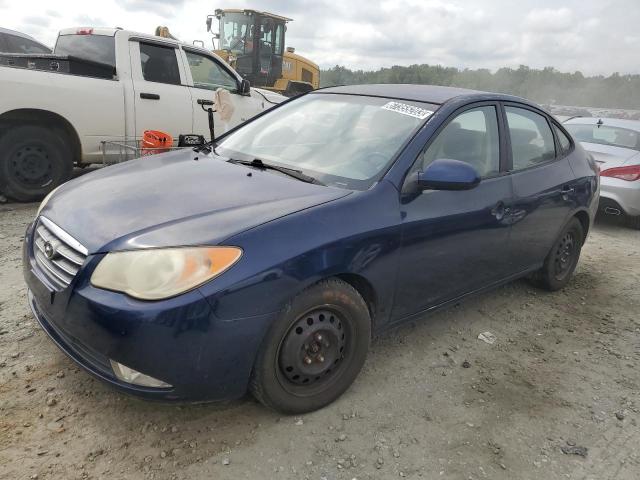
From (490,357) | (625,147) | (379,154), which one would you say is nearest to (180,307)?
(379,154)

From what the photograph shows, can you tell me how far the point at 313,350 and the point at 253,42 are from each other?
11713 mm

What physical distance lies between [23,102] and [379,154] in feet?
13.9

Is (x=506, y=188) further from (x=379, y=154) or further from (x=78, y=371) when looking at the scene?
(x=78, y=371)

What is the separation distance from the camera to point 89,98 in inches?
227

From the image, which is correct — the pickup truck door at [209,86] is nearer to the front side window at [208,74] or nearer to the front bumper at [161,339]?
the front side window at [208,74]

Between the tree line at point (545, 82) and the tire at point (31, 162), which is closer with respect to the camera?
the tire at point (31, 162)

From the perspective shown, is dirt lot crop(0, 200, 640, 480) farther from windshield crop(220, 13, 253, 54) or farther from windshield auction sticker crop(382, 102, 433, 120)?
windshield crop(220, 13, 253, 54)

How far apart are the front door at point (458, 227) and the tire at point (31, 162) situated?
14.7 ft

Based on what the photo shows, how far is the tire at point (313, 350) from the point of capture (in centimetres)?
228

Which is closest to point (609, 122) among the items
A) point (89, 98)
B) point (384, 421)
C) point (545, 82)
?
point (384, 421)

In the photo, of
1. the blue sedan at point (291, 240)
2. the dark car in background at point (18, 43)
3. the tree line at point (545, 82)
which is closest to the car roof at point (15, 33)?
the dark car in background at point (18, 43)

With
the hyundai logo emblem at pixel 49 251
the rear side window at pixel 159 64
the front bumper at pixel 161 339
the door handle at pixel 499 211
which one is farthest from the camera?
the rear side window at pixel 159 64

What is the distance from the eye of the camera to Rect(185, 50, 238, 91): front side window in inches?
267

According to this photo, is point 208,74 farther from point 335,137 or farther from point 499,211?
point 499,211
